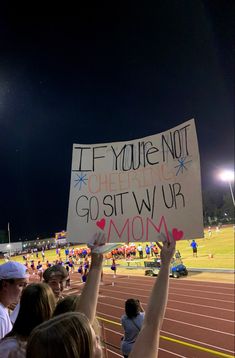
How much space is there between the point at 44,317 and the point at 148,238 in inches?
40.3

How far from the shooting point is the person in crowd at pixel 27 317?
5.46 feet

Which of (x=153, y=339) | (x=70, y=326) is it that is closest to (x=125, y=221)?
(x=153, y=339)

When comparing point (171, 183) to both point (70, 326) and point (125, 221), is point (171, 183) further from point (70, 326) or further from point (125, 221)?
point (70, 326)

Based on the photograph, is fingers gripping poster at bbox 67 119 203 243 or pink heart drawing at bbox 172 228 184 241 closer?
pink heart drawing at bbox 172 228 184 241

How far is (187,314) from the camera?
13828 millimetres

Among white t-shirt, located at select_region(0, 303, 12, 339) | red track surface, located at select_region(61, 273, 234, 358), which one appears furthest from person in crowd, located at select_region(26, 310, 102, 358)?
red track surface, located at select_region(61, 273, 234, 358)

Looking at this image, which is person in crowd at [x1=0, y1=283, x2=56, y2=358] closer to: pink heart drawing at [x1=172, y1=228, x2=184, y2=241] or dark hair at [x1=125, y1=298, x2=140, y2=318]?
pink heart drawing at [x1=172, y1=228, x2=184, y2=241]

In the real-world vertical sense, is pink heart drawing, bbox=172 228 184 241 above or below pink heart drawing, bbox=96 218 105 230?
below

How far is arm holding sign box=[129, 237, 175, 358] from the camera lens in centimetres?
136

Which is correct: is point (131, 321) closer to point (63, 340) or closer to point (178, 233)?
point (178, 233)

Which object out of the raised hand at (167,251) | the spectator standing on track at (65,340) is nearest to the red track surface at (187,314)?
the raised hand at (167,251)

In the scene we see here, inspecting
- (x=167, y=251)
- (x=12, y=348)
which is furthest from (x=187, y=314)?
(x=12, y=348)

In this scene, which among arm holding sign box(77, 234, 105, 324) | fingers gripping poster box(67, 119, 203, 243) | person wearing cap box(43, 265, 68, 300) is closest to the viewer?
arm holding sign box(77, 234, 105, 324)

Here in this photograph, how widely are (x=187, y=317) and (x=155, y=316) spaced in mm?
12949
